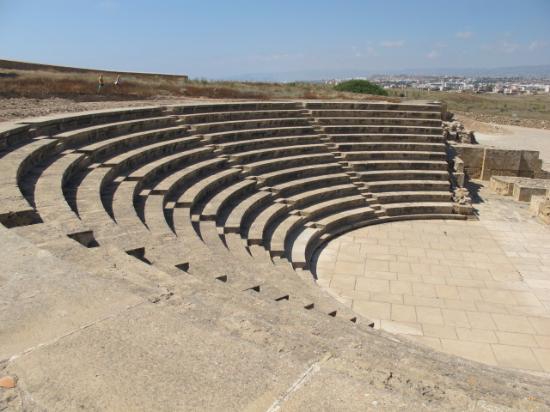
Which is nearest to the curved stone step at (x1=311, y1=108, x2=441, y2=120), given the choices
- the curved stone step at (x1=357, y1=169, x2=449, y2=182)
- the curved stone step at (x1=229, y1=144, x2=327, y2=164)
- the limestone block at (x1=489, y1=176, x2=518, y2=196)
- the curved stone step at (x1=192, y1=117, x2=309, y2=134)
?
the curved stone step at (x1=192, y1=117, x2=309, y2=134)

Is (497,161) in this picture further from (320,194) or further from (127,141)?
(127,141)

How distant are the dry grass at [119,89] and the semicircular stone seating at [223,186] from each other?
4.66 metres

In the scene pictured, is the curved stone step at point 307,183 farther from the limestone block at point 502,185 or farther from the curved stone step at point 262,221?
the limestone block at point 502,185

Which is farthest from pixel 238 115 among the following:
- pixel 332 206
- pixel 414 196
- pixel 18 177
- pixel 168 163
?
pixel 18 177

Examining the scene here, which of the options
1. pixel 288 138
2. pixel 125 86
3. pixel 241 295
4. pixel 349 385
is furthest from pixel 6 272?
pixel 125 86

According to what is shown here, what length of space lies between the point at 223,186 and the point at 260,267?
4429 millimetres

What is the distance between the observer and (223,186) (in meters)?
11.3

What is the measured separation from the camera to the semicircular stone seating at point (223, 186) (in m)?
5.21

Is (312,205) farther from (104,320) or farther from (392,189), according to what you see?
(104,320)

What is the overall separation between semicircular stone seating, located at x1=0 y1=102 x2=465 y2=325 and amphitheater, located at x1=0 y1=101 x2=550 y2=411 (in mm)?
49

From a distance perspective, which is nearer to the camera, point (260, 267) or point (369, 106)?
point (260, 267)

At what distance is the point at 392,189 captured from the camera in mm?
14656

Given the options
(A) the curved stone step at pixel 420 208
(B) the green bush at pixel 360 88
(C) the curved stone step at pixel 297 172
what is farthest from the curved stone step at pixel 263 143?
(B) the green bush at pixel 360 88

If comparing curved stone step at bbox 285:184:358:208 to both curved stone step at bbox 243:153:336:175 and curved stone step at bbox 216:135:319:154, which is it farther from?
curved stone step at bbox 216:135:319:154
